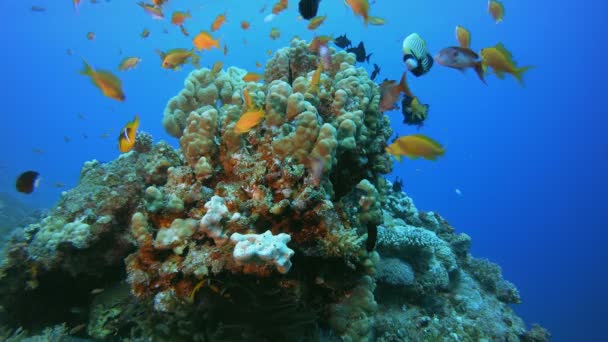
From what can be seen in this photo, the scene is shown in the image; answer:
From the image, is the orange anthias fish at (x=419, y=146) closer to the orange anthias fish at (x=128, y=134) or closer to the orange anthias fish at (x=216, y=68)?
the orange anthias fish at (x=128, y=134)

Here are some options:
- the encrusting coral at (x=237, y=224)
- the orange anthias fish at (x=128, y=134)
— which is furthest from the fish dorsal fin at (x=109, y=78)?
the encrusting coral at (x=237, y=224)

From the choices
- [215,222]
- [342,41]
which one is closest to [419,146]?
[215,222]

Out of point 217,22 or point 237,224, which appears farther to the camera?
point 217,22

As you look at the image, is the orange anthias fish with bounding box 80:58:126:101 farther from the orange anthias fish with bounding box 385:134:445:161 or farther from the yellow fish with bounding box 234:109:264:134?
the orange anthias fish with bounding box 385:134:445:161

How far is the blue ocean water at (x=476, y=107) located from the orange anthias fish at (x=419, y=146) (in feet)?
264

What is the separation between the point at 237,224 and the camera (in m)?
2.99

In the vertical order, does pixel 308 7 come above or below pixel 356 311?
above

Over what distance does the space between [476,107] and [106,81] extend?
469 ft

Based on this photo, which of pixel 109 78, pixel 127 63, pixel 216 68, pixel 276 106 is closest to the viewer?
pixel 276 106

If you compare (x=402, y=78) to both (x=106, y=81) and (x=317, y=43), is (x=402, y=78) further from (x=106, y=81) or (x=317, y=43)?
(x=106, y=81)

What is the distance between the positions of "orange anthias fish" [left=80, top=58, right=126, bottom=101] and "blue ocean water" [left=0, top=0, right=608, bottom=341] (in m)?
81.9

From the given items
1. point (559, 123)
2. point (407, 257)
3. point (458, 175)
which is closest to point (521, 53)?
point (559, 123)

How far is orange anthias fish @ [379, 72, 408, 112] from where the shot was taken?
4244 millimetres

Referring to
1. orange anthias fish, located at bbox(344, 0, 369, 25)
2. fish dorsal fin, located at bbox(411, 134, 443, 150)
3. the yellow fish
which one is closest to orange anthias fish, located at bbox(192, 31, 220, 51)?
orange anthias fish, located at bbox(344, 0, 369, 25)
